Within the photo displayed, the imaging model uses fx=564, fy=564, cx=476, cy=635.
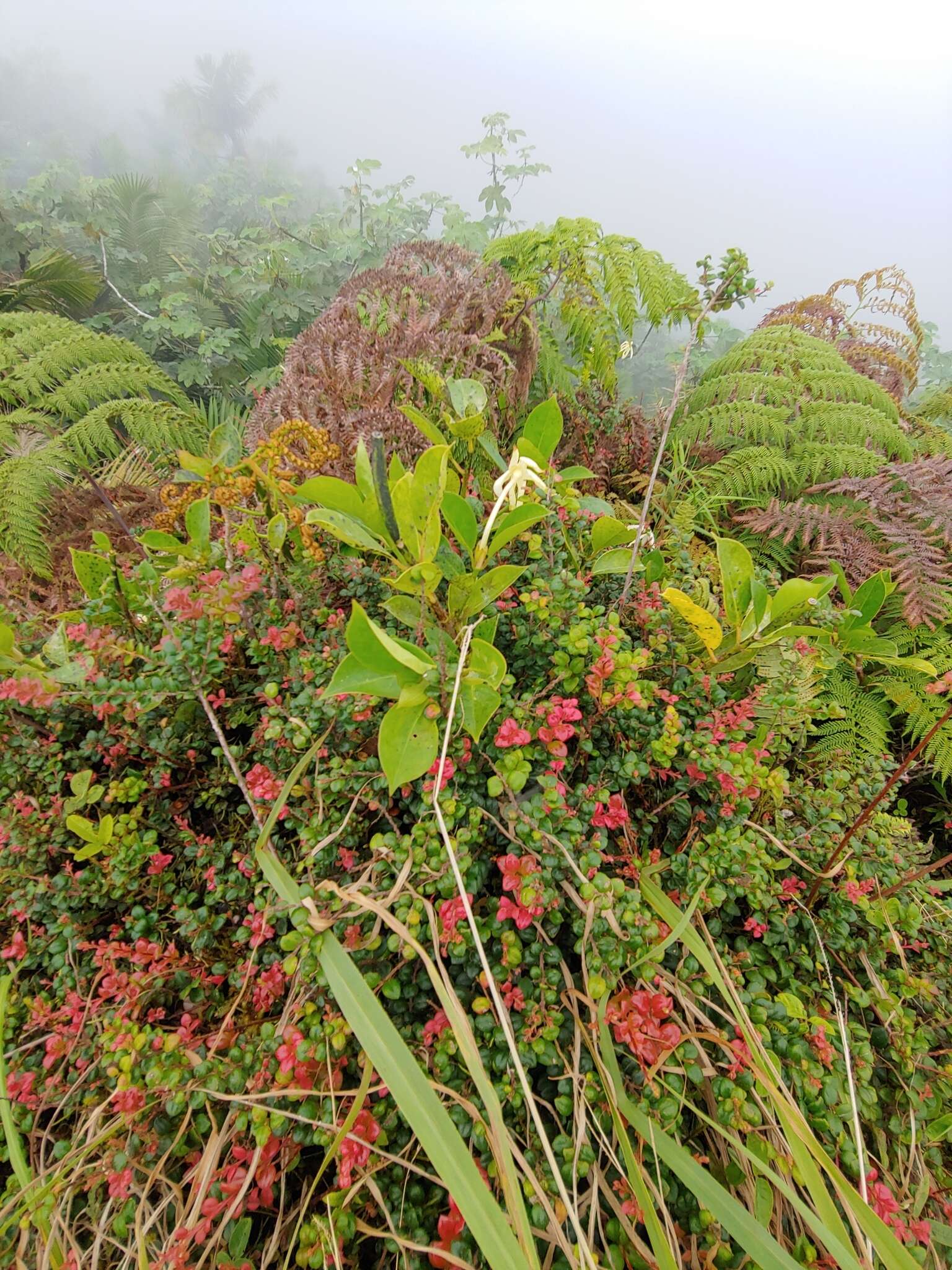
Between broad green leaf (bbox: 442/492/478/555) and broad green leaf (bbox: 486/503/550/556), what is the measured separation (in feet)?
0.08

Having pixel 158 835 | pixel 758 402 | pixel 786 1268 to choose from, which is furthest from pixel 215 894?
pixel 758 402

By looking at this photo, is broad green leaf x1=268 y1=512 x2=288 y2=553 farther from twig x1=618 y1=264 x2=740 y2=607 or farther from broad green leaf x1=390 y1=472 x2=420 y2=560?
twig x1=618 y1=264 x2=740 y2=607

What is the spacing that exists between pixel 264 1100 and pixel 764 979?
1.49 feet

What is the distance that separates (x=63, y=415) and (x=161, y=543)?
1480mm

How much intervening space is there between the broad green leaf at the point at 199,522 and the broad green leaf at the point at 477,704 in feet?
1.39

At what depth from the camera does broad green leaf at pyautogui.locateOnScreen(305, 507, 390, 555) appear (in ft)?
1.76

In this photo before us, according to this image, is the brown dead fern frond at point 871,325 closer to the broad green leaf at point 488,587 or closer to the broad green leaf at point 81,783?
the broad green leaf at point 488,587

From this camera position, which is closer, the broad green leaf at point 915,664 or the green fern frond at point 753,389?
the broad green leaf at point 915,664

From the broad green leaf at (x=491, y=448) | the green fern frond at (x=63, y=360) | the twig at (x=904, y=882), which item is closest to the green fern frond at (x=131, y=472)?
the green fern frond at (x=63, y=360)

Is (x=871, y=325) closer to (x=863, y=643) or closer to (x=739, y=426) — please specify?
(x=739, y=426)

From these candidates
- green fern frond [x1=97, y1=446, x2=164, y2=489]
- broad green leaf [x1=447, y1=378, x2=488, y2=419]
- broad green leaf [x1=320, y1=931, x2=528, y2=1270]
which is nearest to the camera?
broad green leaf [x1=320, y1=931, x2=528, y2=1270]

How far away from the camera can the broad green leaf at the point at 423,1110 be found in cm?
34

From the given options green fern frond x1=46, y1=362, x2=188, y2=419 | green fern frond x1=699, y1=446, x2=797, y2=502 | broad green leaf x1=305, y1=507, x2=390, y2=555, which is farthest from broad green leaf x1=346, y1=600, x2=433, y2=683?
green fern frond x1=46, y1=362, x2=188, y2=419

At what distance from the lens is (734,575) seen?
2.08 feet
